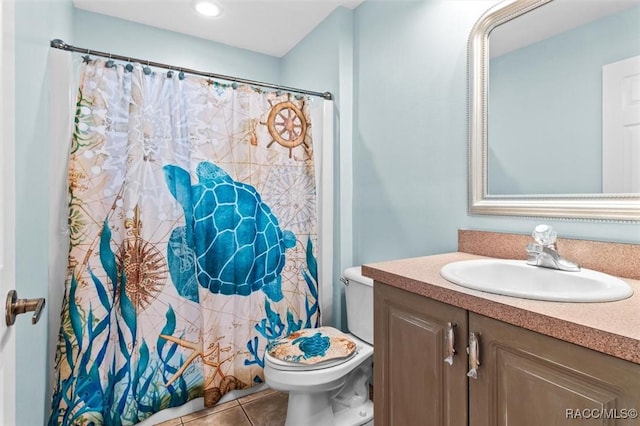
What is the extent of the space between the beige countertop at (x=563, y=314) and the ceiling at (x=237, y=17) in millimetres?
1889

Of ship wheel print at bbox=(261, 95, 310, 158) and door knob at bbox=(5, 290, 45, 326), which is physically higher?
ship wheel print at bbox=(261, 95, 310, 158)

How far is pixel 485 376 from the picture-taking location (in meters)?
0.78

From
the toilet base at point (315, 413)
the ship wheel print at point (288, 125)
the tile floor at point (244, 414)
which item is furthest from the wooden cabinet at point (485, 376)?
the ship wheel print at point (288, 125)

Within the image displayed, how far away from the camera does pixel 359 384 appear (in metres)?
1.74

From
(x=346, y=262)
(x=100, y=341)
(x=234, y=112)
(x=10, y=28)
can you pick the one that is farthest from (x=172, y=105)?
(x=346, y=262)

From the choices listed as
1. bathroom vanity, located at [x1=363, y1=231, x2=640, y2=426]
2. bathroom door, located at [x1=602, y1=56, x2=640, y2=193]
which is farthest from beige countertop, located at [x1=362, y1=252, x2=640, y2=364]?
bathroom door, located at [x1=602, y1=56, x2=640, y2=193]

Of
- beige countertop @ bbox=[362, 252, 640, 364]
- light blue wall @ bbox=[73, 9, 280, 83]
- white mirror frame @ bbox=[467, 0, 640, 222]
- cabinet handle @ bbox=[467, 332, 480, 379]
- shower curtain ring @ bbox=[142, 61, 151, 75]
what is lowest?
cabinet handle @ bbox=[467, 332, 480, 379]

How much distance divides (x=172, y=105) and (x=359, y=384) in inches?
68.9

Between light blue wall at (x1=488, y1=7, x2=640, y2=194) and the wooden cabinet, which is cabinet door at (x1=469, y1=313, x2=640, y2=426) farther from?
light blue wall at (x1=488, y1=7, x2=640, y2=194)

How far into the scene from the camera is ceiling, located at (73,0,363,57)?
2.03m

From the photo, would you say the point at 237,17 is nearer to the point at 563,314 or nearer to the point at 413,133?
the point at 413,133

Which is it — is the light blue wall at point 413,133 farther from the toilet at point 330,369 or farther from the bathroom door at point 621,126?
the toilet at point 330,369

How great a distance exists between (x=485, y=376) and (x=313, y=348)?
902 mm

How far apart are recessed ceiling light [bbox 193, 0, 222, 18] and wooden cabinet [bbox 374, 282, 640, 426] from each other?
6.49 feet
